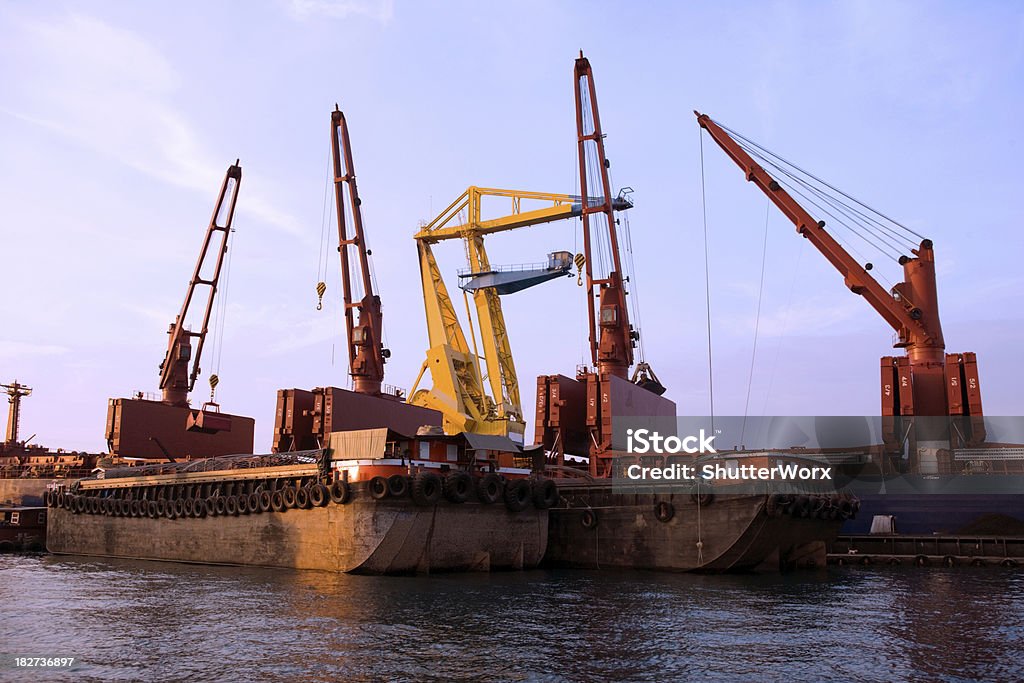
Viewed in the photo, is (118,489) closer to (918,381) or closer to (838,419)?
(838,419)

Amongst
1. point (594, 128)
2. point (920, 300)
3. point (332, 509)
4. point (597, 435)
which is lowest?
point (332, 509)

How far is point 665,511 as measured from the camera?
34.5 m

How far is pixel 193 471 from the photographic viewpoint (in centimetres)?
4188

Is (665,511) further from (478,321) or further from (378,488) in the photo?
(478,321)

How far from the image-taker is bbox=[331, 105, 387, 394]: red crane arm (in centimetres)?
6397

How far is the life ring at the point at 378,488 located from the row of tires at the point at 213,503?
47.4 inches

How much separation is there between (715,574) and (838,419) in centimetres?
1958

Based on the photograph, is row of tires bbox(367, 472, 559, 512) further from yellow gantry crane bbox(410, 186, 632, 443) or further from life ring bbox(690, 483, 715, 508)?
yellow gantry crane bbox(410, 186, 632, 443)

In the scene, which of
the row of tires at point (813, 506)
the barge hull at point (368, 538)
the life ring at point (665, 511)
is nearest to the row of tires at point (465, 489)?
the barge hull at point (368, 538)

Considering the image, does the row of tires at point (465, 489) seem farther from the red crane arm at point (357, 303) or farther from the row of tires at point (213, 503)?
the red crane arm at point (357, 303)

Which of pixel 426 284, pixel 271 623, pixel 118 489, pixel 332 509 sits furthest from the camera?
pixel 426 284

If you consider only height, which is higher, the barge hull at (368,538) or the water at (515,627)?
the barge hull at (368,538)

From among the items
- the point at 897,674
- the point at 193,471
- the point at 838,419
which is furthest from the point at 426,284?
the point at 897,674

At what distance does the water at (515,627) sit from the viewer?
16750 mm
